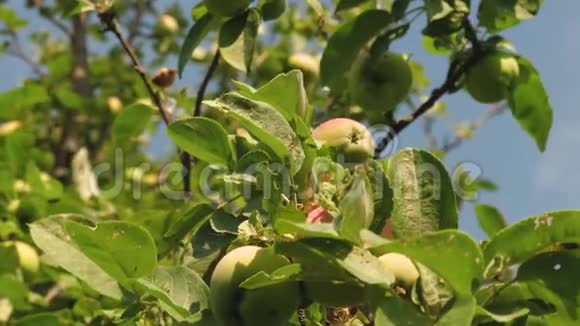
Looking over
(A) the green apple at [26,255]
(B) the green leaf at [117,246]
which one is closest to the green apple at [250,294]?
(B) the green leaf at [117,246]

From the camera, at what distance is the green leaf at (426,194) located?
99 centimetres

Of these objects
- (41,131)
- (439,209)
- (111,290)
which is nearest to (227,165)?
(111,290)

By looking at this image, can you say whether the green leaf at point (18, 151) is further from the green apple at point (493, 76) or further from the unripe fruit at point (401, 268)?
the unripe fruit at point (401, 268)

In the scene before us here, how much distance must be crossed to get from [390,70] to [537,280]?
0.99m

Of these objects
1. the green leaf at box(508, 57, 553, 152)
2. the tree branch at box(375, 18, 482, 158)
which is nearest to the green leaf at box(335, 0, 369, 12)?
the tree branch at box(375, 18, 482, 158)

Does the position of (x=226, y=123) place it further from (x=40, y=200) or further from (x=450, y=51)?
(x=450, y=51)

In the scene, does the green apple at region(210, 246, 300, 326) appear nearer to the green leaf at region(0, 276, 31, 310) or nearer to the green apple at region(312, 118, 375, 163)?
the green apple at region(312, 118, 375, 163)

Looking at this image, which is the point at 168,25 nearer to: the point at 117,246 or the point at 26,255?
the point at 26,255

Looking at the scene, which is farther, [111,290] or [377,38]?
[377,38]

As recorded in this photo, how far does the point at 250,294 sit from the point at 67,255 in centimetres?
26

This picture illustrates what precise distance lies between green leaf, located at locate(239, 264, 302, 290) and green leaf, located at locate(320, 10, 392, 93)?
948mm

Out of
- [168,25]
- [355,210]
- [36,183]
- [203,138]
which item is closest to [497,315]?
[355,210]

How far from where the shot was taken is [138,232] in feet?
3.63

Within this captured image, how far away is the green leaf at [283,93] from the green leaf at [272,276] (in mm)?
286
